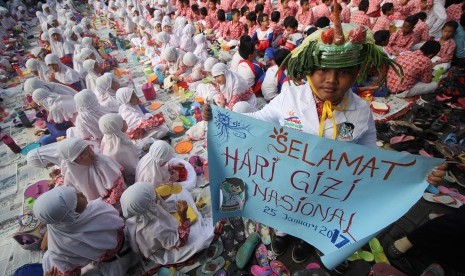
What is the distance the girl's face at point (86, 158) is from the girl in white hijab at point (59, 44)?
6783mm

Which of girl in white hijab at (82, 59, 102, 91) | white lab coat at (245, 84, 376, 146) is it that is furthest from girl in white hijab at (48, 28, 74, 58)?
white lab coat at (245, 84, 376, 146)

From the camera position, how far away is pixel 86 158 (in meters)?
2.88

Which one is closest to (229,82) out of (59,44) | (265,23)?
(265,23)

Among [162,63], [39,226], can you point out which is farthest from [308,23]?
[39,226]

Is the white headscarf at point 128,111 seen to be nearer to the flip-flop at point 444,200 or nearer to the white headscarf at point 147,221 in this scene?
the white headscarf at point 147,221

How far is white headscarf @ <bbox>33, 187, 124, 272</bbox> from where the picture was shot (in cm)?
210

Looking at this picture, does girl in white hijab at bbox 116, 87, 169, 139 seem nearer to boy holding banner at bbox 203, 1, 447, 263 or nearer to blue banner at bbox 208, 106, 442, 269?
blue banner at bbox 208, 106, 442, 269

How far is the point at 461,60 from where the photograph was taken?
536cm

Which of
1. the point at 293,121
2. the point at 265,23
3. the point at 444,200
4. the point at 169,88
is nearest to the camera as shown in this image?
the point at 293,121

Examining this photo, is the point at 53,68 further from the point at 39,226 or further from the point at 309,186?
the point at 309,186

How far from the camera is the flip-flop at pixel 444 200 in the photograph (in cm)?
303

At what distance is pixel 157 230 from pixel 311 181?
1740mm

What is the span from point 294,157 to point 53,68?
22.3 ft

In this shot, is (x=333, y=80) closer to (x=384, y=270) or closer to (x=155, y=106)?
(x=384, y=270)
